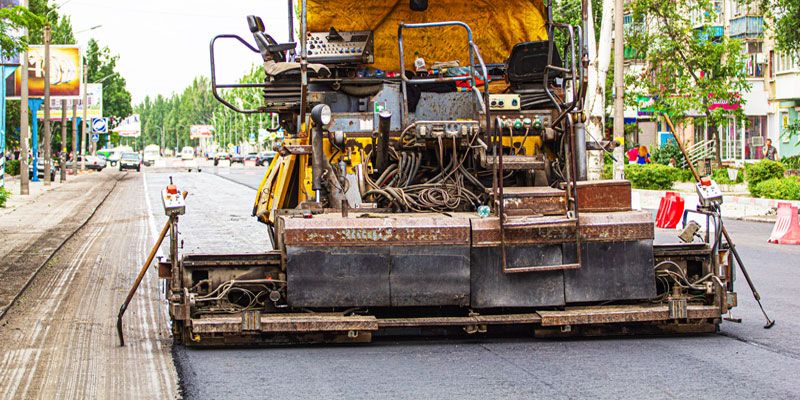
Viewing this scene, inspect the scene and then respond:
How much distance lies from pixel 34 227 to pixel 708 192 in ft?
52.1

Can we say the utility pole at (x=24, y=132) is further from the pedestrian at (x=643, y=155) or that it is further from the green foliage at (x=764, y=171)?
the green foliage at (x=764, y=171)

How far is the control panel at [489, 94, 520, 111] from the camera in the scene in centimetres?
785

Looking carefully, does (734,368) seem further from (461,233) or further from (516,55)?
(516,55)

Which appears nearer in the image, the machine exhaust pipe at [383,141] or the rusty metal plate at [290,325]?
the rusty metal plate at [290,325]

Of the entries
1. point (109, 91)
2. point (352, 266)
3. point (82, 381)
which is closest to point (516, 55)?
point (352, 266)

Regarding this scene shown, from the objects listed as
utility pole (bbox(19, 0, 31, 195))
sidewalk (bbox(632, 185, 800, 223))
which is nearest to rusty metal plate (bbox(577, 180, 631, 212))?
sidewalk (bbox(632, 185, 800, 223))

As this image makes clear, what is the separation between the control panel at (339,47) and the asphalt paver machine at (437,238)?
38cm

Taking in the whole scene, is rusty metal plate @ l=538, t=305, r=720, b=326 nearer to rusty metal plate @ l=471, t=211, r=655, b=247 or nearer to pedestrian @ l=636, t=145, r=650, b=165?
rusty metal plate @ l=471, t=211, r=655, b=247

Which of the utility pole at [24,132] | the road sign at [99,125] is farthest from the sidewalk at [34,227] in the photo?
the road sign at [99,125]

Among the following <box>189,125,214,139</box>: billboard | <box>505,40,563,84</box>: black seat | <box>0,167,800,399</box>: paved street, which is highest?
<box>189,125,214,139</box>: billboard

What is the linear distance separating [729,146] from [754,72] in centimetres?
374

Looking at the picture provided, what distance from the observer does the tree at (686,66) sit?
1261 inches

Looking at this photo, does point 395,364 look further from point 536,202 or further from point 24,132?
point 24,132

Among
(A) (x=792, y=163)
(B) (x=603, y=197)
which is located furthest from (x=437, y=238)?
(A) (x=792, y=163)
